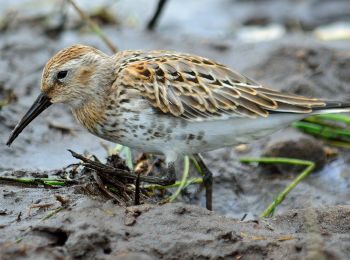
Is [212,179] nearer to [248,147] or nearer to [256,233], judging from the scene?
[248,147]

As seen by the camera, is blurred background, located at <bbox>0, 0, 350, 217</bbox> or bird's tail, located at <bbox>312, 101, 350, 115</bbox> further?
blurred background, located at <bbox>0, 0, 350, 217</bbox>

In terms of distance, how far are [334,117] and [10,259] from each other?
169 inches

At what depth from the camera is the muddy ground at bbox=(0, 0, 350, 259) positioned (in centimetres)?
480

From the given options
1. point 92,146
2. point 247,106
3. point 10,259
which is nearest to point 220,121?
point 247,106

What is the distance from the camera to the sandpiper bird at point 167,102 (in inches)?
238

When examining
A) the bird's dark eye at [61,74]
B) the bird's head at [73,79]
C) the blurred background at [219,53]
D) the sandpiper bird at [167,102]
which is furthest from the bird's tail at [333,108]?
the bird's dark eye at [61,74]

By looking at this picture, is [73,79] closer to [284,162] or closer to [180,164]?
[180,164]

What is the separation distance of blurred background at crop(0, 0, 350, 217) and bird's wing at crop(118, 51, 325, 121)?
1267 mm

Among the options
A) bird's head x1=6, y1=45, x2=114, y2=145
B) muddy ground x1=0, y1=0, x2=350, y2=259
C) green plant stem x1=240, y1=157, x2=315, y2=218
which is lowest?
green plant stem x1=240, y1=157, x2=315, y2=218

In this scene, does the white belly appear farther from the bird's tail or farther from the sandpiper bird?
the bird's tail

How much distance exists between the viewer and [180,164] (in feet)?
24.5

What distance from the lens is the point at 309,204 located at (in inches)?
275

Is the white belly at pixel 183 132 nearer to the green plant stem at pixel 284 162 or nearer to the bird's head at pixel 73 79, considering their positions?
the bird's head at pixel 73 79

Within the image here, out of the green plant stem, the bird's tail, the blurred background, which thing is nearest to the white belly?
the bird's tail
